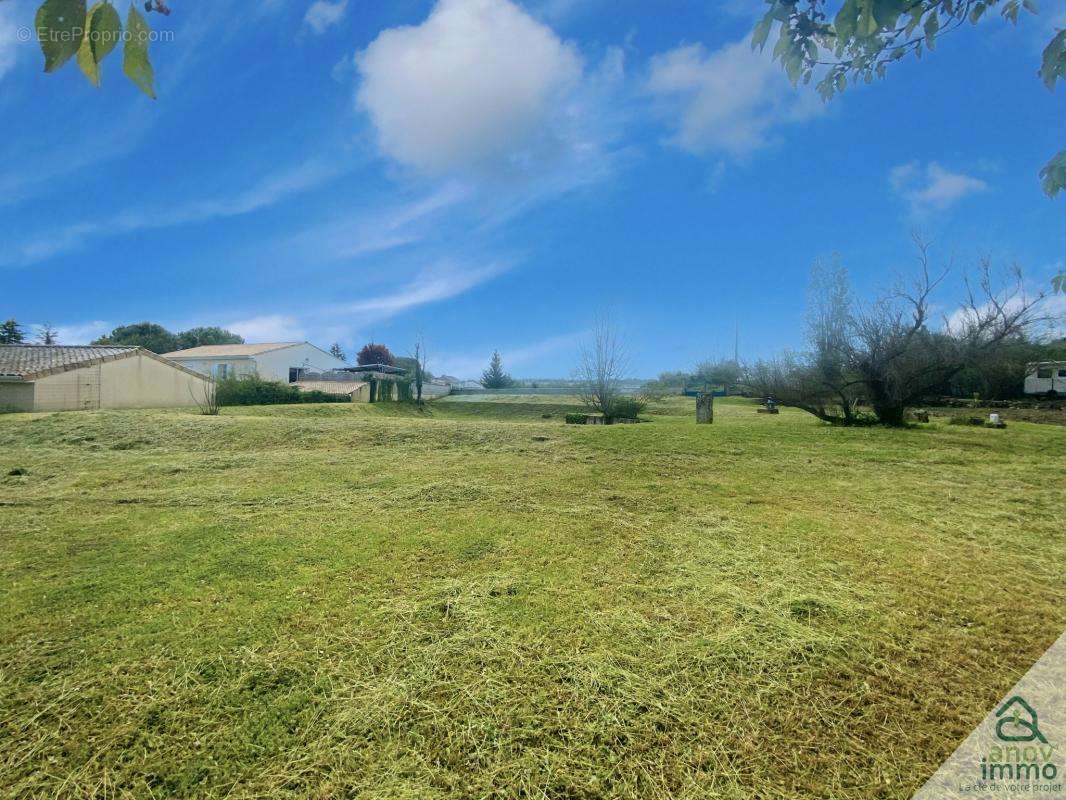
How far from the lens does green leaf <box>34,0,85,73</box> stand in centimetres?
59

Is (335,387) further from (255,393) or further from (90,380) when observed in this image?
(90,380)

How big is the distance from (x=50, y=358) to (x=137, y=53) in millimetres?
22261

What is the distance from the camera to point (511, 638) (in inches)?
69.4

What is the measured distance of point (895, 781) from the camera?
1.17 metres

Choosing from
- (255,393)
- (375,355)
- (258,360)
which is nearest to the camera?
(255,393)

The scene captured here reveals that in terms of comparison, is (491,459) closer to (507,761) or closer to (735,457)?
(735,457)

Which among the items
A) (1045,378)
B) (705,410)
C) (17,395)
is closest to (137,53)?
(705,410)

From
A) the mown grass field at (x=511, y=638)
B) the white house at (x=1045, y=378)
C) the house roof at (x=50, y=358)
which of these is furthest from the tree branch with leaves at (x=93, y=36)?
the white house at (x=1045, y=378)

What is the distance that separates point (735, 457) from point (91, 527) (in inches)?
257

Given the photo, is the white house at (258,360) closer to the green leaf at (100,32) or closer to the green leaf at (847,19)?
the green leaf at (100,32)

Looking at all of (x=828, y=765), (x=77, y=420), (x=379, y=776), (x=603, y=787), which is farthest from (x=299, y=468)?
(x=77, y=420)

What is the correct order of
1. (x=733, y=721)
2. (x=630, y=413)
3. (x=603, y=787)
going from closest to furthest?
(x=603, y=787) → (x=733, y=721) → (x=630, y=413)

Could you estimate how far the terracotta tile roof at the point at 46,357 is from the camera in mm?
14352

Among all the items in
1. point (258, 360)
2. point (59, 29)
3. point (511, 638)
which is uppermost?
point (258, 360)
